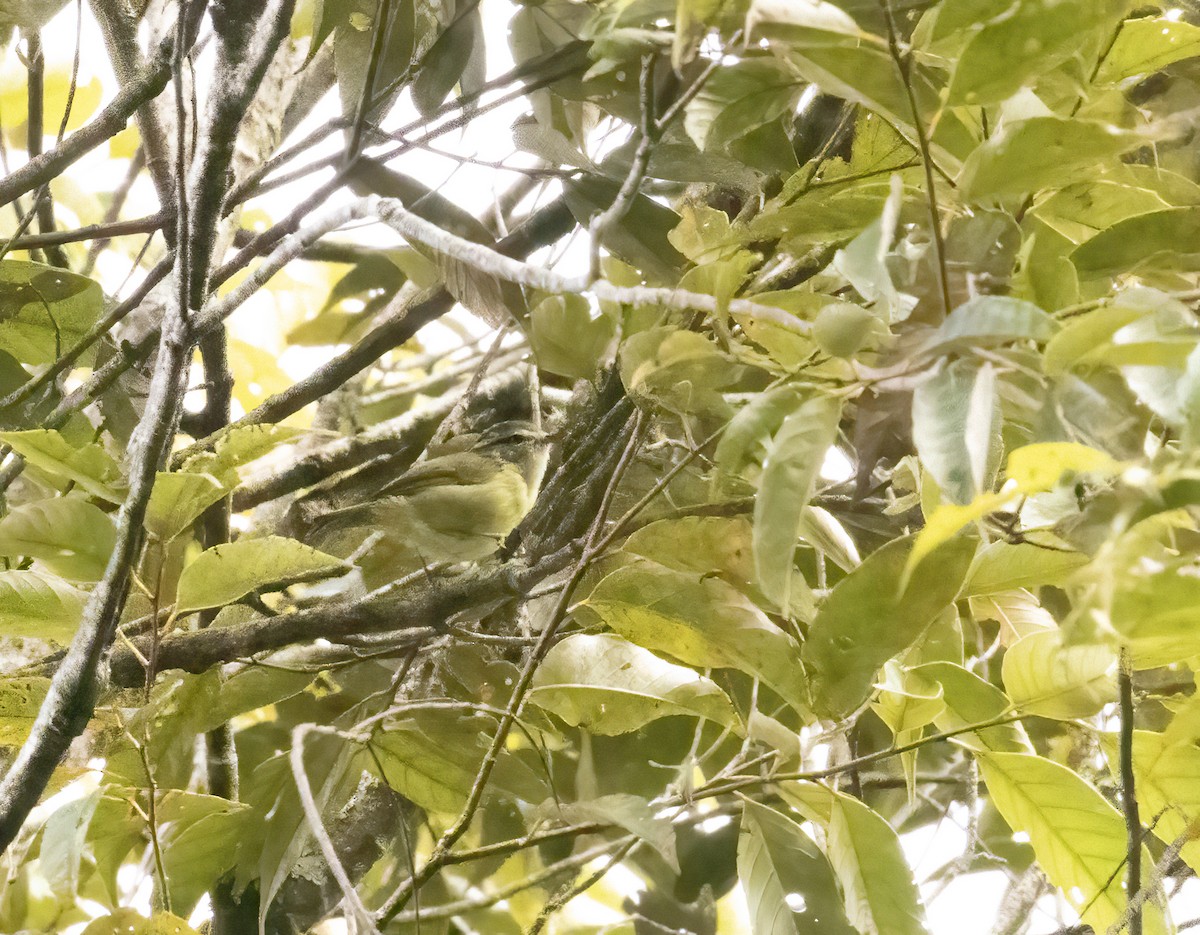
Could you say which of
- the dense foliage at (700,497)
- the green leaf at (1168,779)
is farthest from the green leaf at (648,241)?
the green leaf at (1168,779)

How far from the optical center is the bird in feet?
4.04

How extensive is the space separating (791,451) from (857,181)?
0.31 m

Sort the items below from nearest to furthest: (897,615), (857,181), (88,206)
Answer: (897,615) → (857,181) → (88,206)

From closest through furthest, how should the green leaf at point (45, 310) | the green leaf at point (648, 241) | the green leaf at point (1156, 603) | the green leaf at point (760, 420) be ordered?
the green leaf at point (1156, 603)
the green leaf at point (760, 420)
the green leaf at point (648, 241)
the green leaf at point (45, 310)

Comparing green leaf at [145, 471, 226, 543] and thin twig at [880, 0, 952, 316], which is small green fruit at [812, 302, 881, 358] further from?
green leaf at [145, 471, 226, 543]

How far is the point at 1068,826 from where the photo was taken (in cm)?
60

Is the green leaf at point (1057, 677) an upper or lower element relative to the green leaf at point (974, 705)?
upper

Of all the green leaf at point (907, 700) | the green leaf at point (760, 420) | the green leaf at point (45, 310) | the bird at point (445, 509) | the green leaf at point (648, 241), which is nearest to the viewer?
the green leaf at point (760, 420)

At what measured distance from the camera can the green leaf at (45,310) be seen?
0.93m

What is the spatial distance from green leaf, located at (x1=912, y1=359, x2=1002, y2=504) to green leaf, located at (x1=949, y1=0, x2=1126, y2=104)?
0.44 ft

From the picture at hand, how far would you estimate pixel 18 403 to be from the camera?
0.84 metres

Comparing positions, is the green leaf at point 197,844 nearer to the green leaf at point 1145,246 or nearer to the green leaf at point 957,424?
the green leaf at point 957,424

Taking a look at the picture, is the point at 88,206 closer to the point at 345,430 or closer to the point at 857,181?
the point at 345,430

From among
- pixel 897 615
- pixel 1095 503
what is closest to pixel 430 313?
pixel 897 615
